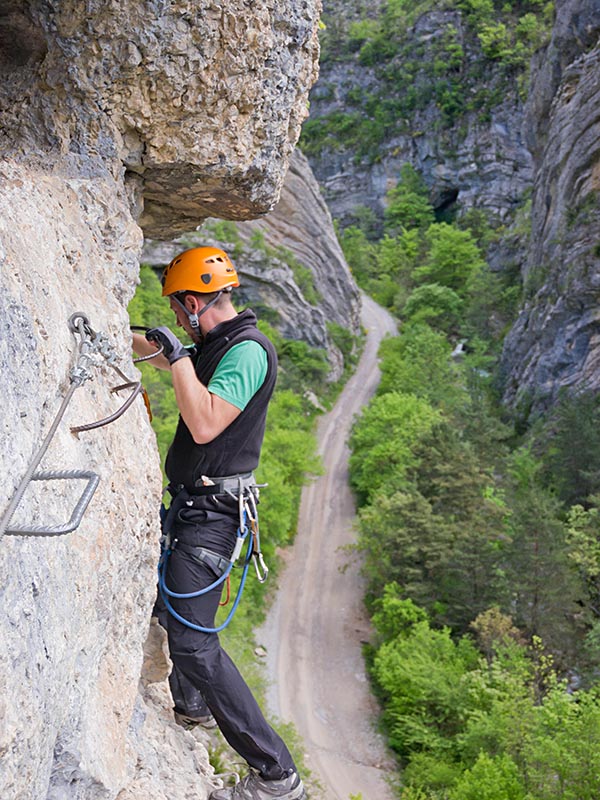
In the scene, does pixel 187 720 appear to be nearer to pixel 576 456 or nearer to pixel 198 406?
pixel 198 406

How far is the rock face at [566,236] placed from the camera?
86.8 ft

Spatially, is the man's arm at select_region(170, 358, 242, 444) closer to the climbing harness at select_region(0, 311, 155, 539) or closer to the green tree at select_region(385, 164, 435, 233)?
the climbing harness at select_region(0, 311, 155, 539)

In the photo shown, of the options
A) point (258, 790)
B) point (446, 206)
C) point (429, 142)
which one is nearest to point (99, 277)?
point (258, 790)

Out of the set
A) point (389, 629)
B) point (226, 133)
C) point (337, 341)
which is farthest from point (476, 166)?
point (226, 133)

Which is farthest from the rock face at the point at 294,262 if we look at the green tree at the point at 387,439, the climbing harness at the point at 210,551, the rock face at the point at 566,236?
the climbing harness at the point at 210,551

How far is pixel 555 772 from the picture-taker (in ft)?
41.8

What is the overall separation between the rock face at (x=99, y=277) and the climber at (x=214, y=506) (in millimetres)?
356

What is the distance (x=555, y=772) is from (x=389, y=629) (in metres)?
→ 6.20

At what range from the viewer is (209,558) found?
3963 millimetres

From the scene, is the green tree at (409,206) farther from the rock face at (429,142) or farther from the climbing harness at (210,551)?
the climbing harness at (210,551)

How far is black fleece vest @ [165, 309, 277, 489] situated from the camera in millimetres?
3844

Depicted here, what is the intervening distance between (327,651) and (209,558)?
51.5 ft

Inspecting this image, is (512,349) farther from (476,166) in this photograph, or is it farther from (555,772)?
(476,166)

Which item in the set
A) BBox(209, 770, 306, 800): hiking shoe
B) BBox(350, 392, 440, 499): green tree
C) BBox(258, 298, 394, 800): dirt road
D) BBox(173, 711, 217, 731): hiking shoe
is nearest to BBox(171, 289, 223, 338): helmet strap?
BBox(173, 711, 217, 731): hiking shoe
